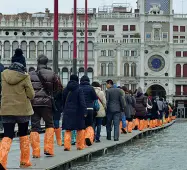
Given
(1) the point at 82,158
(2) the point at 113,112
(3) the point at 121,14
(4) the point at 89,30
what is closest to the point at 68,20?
(4) the point at 89,30

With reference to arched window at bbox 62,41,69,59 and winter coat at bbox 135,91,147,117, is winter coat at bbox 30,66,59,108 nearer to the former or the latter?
winter coat at bbox 135,91,147,117

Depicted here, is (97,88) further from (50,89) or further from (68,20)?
(68,20)

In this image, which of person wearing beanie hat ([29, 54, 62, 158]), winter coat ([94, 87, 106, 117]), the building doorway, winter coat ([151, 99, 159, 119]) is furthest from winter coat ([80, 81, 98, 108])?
the building doorway

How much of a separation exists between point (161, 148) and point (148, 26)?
79642mm

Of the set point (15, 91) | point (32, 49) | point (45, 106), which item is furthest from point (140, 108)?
point (32, 49)

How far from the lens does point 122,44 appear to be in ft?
320

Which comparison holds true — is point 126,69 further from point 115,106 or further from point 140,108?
point 115,106

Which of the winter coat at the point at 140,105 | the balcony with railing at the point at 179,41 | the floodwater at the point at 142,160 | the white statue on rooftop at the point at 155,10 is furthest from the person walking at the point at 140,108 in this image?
the white statue on rooftop at the point at 155,10

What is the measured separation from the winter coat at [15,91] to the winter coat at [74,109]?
4.24m

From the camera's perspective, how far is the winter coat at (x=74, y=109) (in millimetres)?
16906

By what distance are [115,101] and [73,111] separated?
18.6 ft

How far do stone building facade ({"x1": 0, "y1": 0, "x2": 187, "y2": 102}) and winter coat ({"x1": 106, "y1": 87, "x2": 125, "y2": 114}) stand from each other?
69.5 metres

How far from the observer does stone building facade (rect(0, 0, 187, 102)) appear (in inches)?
3632

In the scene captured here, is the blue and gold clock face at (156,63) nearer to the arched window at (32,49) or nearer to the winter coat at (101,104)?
the arched window at (32,49)
